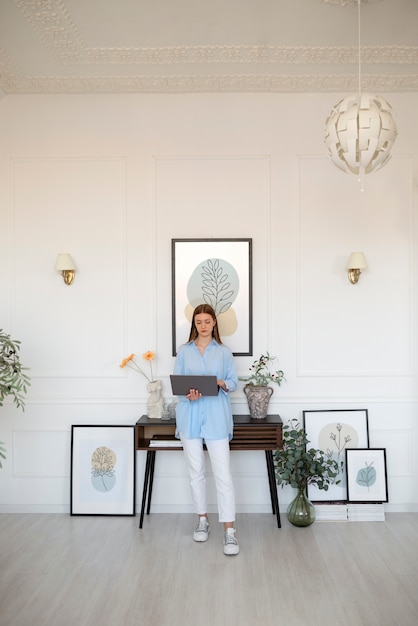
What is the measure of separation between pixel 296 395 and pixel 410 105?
2.48 m

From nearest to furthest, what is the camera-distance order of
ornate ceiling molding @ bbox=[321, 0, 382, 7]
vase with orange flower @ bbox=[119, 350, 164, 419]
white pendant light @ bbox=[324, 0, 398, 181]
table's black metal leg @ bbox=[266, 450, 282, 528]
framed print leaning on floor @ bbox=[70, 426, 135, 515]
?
white pendant light @ bbox=[324, 0, 398, 181] → ornate ceiling molding @ bbox=[321, 0, 382, 7] → table's black metal leg @ bbox=[266, 450, 282, 528] → vase with orange flower @ bbox=[119, 350, 164, 419] → framed print leaning on floor @ bbox=[70, 426, 135, 515]

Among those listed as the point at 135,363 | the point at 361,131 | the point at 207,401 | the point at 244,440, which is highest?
the point at 361,131

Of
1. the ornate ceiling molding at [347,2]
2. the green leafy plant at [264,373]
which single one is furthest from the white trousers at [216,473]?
the ornate ceiling molding at [347,2]

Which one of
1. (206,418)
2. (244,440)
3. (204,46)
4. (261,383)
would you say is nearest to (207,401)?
(206,418)

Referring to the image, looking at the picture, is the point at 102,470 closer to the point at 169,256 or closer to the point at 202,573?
the point at 202,573

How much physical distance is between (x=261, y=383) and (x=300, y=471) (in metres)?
0.71

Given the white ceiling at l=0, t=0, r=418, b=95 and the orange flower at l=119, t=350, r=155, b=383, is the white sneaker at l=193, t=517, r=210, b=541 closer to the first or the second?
the orange flower at l=119, t=350, r=155, b=383

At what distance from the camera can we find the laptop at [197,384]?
3775 millimetres

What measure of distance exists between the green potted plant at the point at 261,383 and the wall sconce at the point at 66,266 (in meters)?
1.58

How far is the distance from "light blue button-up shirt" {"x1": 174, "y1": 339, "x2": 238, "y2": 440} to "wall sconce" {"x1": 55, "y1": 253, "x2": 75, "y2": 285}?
3.58 feet

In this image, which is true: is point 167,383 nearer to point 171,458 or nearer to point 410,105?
point 171,458

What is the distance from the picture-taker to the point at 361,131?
2479 mm

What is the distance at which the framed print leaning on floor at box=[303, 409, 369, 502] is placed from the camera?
14.6ft

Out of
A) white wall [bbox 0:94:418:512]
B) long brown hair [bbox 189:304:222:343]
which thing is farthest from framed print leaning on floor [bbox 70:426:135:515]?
long brown hair [bbox 189:304:222:343]
